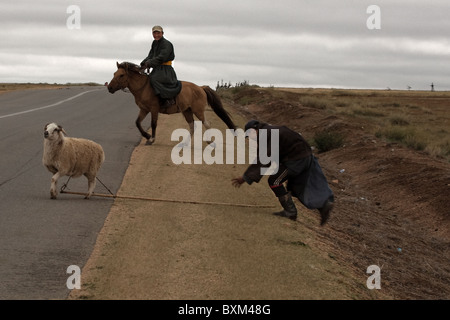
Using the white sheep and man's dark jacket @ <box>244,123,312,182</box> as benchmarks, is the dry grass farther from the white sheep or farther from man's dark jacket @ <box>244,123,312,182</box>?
the white sheep

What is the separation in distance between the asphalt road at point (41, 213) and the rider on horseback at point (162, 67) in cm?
161

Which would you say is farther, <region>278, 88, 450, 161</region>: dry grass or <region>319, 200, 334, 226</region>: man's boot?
<region>278, 88, 450, 161</region>: dry grass

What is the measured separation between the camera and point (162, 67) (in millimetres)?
18391

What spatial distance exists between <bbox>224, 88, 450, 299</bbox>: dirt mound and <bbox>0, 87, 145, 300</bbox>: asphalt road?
3737mm

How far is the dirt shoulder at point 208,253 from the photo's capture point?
8.07 m

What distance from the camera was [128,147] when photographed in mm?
18812

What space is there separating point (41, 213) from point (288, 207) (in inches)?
152

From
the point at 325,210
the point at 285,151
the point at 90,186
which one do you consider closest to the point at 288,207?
the point at 325,210

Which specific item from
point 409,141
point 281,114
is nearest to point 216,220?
point 409,141

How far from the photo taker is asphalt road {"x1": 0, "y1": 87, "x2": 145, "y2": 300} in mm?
8153
